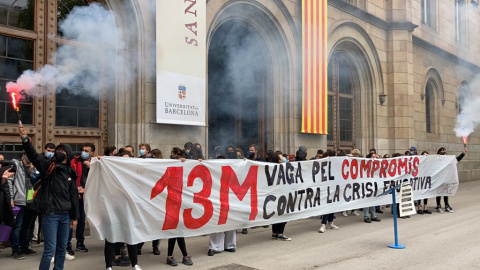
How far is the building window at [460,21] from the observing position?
2264cm

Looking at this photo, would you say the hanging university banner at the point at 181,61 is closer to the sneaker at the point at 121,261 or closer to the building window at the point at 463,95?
the sneaker at the point at 121,261

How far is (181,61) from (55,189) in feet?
17.1

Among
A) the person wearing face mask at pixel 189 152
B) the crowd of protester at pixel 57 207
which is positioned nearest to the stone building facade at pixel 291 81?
the person wearing face mask at pixel 189 152

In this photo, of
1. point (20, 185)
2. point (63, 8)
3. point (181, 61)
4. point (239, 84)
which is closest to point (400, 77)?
point (239, 84)

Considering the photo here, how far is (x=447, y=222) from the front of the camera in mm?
9117

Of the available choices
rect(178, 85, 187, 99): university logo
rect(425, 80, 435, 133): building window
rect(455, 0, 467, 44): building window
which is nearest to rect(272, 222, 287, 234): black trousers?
rect(178, 85, 187, 99): university logo

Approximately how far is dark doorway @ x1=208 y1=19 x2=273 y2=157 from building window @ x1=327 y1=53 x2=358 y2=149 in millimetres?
3469

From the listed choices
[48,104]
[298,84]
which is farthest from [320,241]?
[298,84]

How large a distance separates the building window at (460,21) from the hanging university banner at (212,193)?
656 inches

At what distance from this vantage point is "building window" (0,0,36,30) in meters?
7.85

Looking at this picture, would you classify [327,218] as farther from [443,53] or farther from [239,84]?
[443,53]

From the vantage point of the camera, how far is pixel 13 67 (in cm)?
789

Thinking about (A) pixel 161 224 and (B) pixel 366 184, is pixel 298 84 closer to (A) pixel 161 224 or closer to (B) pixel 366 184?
(B) pixel 366 184

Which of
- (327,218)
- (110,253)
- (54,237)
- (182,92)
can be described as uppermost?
(182,92)
